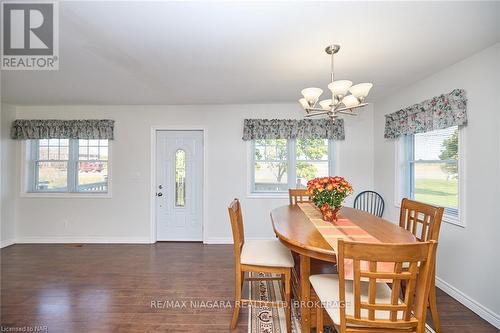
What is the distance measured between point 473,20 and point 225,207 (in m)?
3.57

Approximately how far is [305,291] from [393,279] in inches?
30.0

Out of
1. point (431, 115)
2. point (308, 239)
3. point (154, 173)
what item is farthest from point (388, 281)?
point (154, 173)

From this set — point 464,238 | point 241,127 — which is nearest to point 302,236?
point 464,238

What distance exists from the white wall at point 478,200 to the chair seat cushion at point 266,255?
1.72 m

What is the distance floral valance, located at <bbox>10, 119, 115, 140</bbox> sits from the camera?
4090 mm

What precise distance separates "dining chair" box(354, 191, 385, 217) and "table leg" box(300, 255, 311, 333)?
253 cm

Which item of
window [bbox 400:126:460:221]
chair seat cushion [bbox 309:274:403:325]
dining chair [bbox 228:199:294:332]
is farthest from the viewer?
window [bbox 400:126:460:221]

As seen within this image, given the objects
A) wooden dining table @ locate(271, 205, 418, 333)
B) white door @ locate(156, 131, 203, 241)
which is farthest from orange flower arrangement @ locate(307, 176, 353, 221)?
white door @ locate(156, 131, 203, 241)

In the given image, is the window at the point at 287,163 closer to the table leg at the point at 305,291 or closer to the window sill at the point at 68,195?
the table leg at the point at 305,291

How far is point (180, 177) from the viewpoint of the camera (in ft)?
13.8

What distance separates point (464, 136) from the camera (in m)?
2.33

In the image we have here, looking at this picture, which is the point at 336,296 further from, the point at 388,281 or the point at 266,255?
the point at 266,255

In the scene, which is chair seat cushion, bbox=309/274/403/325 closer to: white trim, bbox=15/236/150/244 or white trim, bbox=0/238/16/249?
white trim, bbox=15/236/150/244

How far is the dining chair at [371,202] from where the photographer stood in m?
3.83
